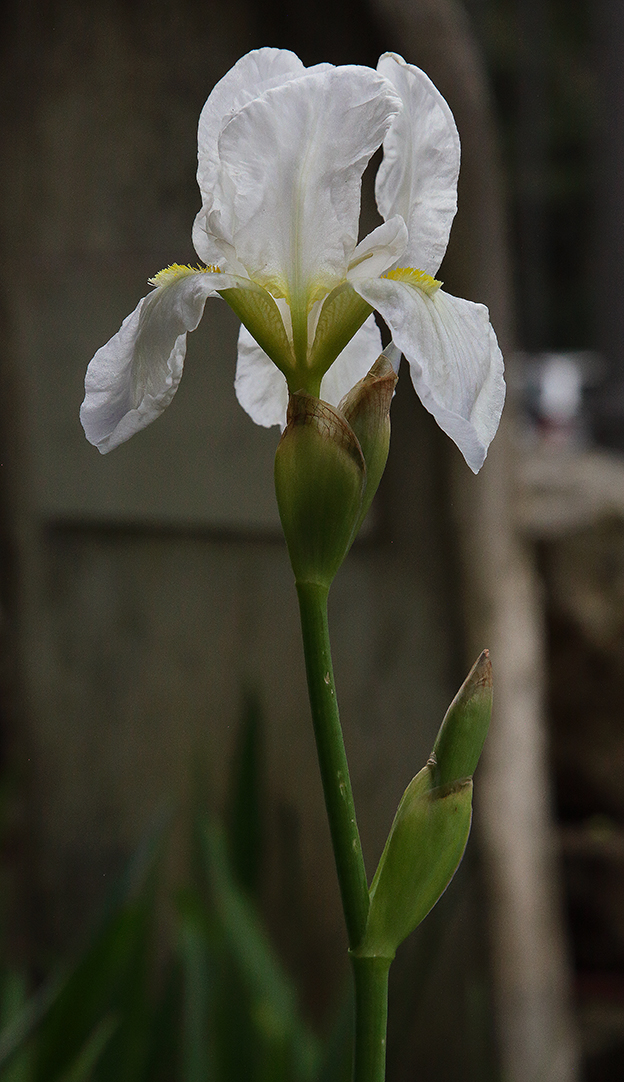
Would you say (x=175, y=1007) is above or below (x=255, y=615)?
below

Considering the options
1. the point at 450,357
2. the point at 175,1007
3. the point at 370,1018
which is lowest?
the point at 175,1007

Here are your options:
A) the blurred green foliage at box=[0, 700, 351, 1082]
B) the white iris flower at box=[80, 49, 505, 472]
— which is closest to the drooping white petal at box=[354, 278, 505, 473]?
the white iris flower at box=[80, 49, 505, 472]

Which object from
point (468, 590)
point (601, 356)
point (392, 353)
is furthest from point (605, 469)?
point (392, 353)

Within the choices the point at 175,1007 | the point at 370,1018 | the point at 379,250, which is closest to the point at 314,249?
the point at 379,250

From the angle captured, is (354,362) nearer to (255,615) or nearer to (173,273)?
(173,273)

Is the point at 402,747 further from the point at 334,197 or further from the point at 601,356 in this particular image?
the point at 334,197

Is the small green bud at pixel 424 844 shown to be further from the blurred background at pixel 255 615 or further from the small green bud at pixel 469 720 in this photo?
the blurred background at pixel 255 615
